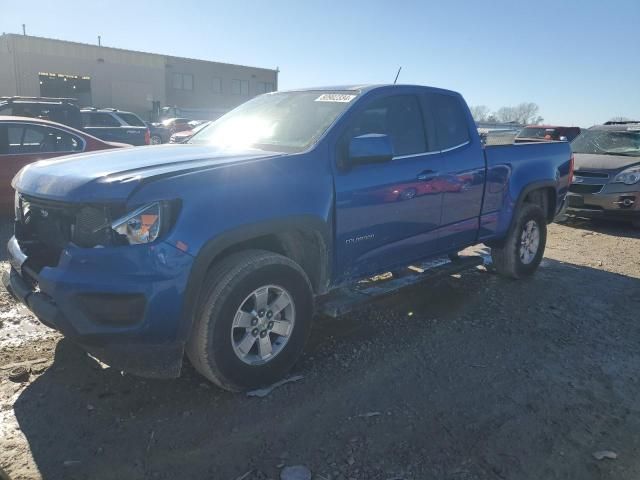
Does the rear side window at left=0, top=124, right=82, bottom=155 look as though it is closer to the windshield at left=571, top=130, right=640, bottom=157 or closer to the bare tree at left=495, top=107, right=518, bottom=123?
the windshield at left=571, top=130, right=640, bottom=157

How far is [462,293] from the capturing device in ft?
17.3

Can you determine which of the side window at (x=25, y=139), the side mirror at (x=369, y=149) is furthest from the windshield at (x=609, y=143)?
the side window at (x=25, y=139)

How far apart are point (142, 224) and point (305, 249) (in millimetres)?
1200

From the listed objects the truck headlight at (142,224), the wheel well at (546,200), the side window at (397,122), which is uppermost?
the side window at (397,122)

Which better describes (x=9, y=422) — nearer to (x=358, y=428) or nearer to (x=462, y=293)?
(x=358, y=428)

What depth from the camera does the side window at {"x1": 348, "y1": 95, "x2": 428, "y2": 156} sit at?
3891mm

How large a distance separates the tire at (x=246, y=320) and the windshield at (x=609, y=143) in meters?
8.39

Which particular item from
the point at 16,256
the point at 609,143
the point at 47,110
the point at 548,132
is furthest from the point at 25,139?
the point at 548,132

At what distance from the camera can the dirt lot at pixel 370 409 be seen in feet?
8.49

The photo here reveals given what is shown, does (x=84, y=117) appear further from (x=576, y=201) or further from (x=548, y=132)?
(x=548, y=132)

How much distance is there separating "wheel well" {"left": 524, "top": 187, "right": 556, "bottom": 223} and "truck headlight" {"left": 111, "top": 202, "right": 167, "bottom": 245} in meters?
4.47

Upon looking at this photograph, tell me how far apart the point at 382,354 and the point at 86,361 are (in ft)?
6.75

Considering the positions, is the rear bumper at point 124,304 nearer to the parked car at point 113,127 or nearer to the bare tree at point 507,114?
the parked car at point 113,127

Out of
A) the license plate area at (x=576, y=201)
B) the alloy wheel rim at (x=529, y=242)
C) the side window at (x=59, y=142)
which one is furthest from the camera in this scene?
the license plate area at (x=576, y=201)
